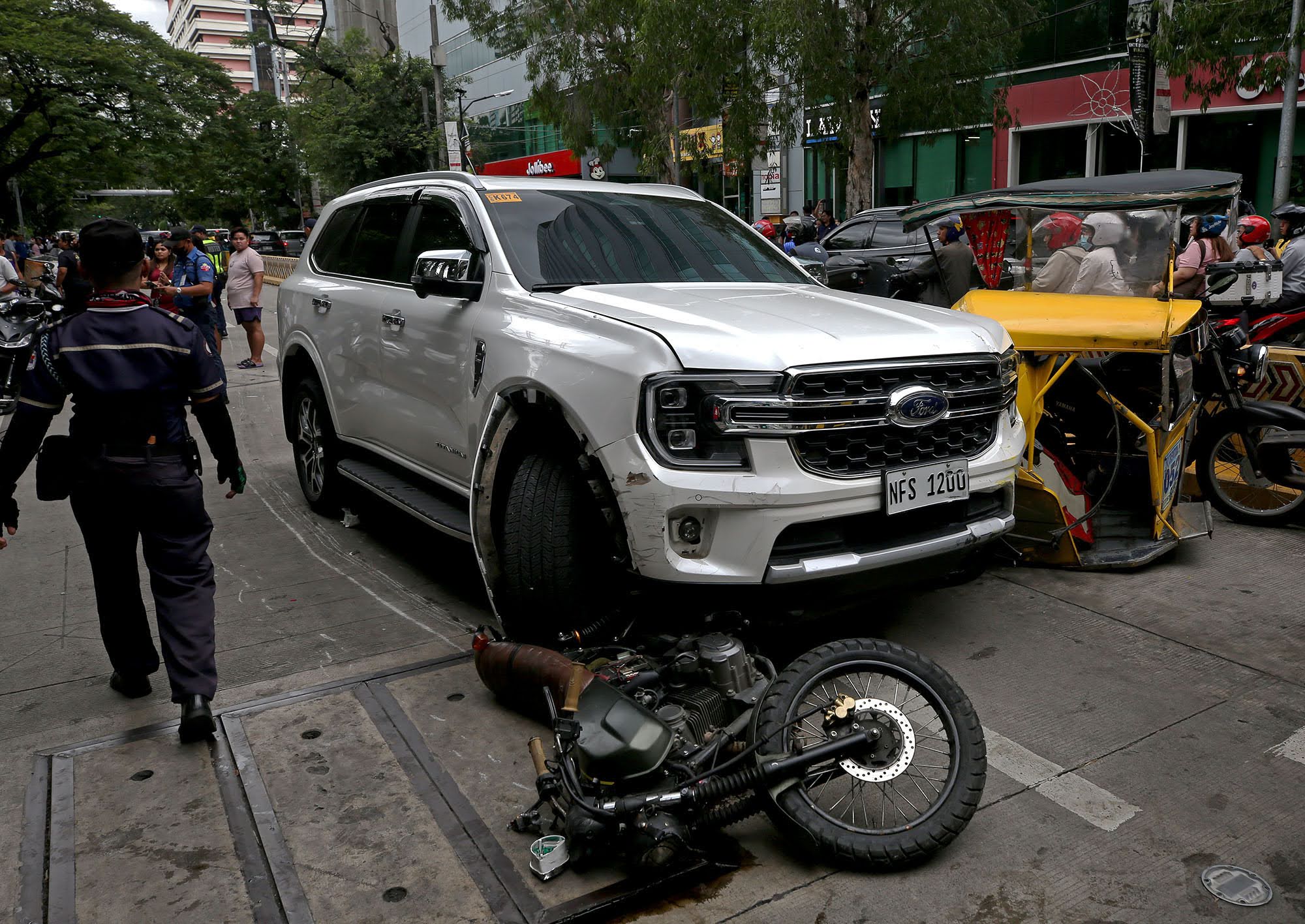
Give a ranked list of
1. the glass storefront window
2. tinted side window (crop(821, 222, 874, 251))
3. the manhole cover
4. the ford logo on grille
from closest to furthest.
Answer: the manhole cover < the ford logo on grille < tinted side window (crop(821, 222, 874, 251)) < the glass storefront window

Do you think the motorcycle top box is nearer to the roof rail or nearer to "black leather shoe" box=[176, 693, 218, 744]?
the roof rail

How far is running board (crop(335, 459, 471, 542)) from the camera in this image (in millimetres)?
5008

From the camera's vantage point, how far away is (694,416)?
12.7ft

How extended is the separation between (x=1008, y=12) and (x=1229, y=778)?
19135mm

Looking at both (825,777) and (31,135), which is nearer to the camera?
(825,777)

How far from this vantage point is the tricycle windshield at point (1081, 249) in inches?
237

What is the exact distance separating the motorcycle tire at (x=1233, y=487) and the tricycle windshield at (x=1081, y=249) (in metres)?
1.02

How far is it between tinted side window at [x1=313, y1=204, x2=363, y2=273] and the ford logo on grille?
3906 mm

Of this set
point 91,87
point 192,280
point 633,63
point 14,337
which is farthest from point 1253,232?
point 91,87

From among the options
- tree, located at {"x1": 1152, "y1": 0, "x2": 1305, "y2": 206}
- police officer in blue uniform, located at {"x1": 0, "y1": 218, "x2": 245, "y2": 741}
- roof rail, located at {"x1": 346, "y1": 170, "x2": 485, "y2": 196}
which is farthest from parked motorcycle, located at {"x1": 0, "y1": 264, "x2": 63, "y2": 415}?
tree, located at {"x1": 1152, "y1": 0, "x2": 1305, "y2": 206}

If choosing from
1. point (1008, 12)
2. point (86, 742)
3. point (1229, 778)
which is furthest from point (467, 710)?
point (1008, 12)

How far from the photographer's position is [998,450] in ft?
14.7

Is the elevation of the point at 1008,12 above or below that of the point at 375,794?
above

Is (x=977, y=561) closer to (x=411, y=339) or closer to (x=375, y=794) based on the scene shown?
(x=375, y=794)
